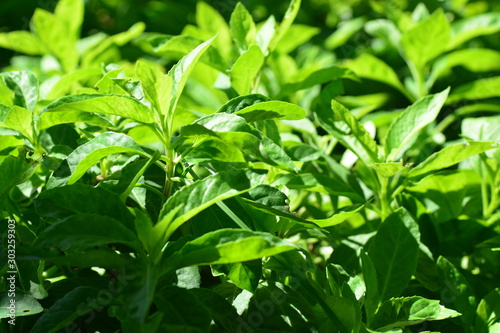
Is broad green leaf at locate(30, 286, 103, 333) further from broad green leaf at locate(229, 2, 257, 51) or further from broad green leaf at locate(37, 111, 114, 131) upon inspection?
broad green leaf at locate(229, 2, 257, 51)

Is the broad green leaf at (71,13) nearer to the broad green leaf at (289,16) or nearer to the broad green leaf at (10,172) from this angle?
the broad green leaf at (289,16)

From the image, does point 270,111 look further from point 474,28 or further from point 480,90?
point 474,28

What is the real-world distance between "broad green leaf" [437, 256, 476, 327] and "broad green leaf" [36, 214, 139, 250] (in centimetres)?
64

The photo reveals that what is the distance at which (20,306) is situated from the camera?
35.8 inches

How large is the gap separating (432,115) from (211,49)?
1.85 feet

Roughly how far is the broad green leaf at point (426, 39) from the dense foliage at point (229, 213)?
343 millimetres

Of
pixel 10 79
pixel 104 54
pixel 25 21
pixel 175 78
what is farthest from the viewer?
pixel 25 21

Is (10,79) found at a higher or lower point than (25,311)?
higher

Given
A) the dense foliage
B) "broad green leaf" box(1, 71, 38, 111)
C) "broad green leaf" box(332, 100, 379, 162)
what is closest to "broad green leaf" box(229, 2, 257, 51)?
the dense foliage

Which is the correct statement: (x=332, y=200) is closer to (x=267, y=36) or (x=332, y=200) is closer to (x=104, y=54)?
(x=267, y=36)

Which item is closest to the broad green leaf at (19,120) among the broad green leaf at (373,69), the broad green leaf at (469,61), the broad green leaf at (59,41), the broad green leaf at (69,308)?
the broad green leaf at (69,308)

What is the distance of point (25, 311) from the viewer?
0.90 meters

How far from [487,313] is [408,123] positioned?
16.4 inches

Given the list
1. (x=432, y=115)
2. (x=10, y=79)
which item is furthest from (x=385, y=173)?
(x=10, y=79)
